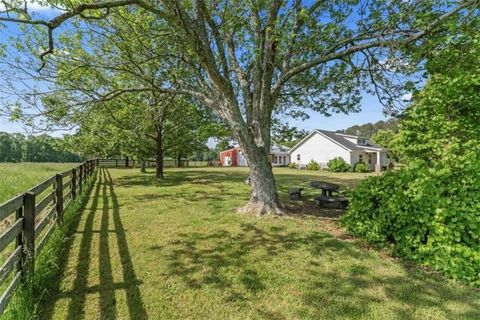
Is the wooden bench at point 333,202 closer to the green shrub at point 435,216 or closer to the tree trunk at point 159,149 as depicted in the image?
the green shrub at point 435,216

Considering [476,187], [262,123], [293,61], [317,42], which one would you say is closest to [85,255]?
[262,123]

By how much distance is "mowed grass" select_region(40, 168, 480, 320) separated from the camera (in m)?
3.17

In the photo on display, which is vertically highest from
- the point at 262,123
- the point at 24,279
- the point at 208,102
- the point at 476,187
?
the point at 208,102

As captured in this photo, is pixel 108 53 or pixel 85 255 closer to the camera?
pixel 85 255

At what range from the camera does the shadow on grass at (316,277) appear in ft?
10.8

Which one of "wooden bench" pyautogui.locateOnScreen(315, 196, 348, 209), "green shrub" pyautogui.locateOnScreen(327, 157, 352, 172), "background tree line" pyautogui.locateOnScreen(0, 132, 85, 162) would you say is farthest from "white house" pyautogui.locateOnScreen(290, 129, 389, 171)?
"background tree line" pyautogui.locateOnScreen(0, 132, 85, 162)

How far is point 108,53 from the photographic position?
27.8ft

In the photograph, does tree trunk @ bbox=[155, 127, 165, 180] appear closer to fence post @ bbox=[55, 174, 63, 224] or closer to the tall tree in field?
the tall tree in field

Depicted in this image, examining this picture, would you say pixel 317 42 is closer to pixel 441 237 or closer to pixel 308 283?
pixel 441 237

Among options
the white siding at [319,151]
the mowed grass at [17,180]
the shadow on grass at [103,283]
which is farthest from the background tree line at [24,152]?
the shadow on grass at [103,283]

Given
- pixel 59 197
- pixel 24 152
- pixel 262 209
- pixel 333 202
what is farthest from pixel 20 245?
pixel 24 152

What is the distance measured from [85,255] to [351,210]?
5.11m

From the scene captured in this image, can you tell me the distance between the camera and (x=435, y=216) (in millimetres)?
4133

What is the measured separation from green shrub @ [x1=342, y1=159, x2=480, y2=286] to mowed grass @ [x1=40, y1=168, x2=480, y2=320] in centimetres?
32
